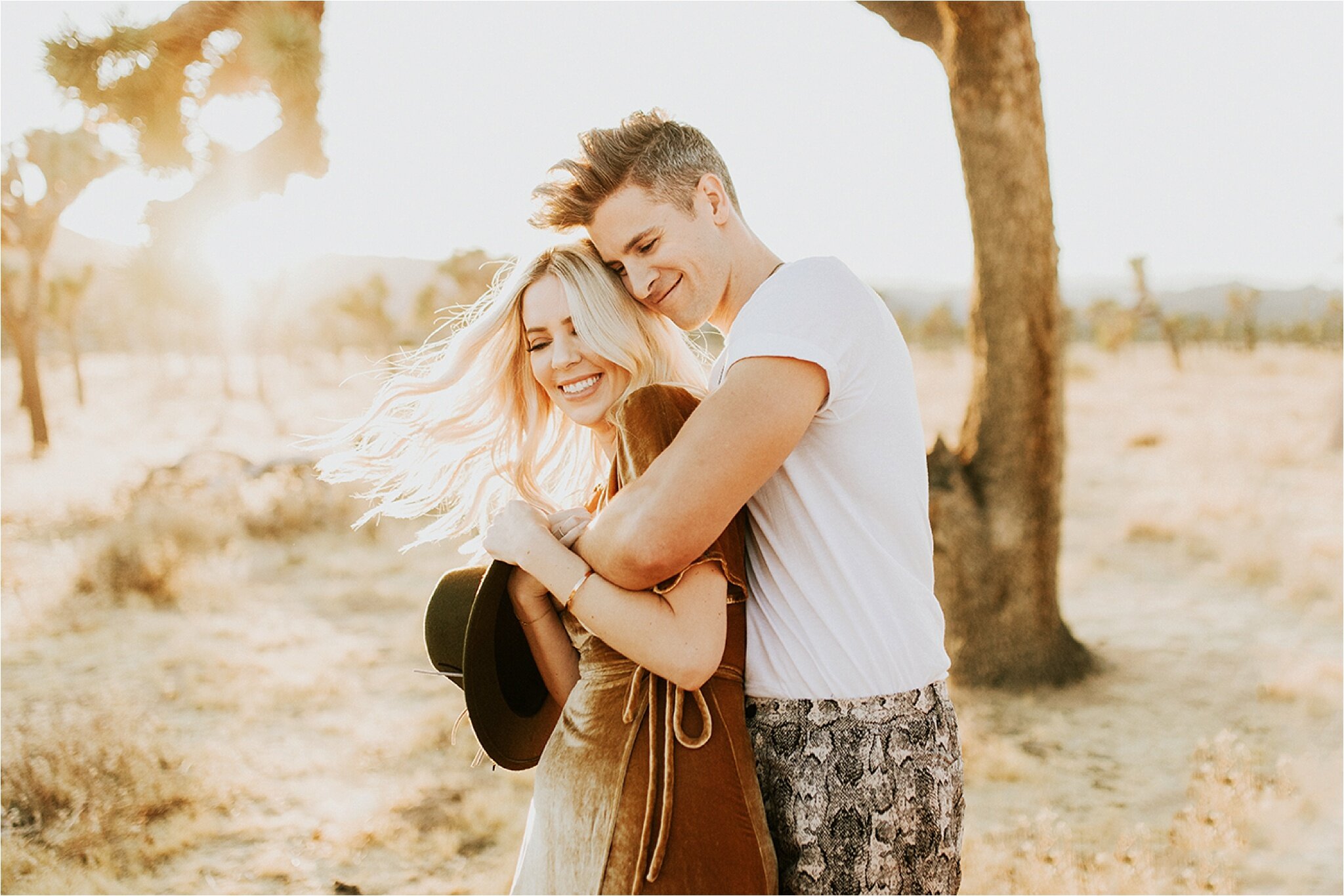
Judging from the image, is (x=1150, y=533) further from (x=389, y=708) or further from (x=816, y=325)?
(x=816, y=325)

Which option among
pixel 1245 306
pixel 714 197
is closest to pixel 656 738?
pixel 714 197

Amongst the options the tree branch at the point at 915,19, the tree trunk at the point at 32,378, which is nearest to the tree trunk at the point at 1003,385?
the tree branch at the point at 915,19

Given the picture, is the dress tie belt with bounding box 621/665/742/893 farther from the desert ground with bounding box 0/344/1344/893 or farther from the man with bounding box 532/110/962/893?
the desert ground with bounding box 0/344/1344/893

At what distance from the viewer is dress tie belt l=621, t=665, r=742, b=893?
5.37 feet

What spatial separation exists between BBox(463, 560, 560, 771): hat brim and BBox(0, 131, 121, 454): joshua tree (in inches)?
461

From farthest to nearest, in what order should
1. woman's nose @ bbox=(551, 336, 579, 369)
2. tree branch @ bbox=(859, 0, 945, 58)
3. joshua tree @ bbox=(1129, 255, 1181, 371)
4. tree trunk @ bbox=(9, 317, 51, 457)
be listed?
joshua tree @ bbox=(1129, 255, 1181, 371)
tree trunk @ bbox=(9, 317, 51, 457)
tree branch @ bbox=(859, 0, 945, 58)
woman's nose @ bbox=(551, 336, 579, 369)

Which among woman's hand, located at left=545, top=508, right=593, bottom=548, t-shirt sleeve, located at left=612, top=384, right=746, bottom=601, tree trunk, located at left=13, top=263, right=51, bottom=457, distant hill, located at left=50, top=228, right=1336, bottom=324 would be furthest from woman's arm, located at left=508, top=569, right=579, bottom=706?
distant hill, located at left=50, top=228, right=1336, bottom=324

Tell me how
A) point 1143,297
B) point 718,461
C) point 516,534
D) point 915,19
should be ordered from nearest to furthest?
1. point 718,461
2. point 516,534
3. point 915,19
4. point 1143,297

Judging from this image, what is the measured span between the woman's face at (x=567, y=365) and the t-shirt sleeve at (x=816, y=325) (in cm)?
67

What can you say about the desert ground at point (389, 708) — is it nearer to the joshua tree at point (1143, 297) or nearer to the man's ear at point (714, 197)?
the man's ear at point (714, 197)

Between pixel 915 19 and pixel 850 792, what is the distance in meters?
5.12

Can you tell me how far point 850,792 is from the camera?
1.75m

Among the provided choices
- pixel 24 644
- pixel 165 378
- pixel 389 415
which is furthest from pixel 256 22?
pixel 165 378

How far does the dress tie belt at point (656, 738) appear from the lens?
164cm
